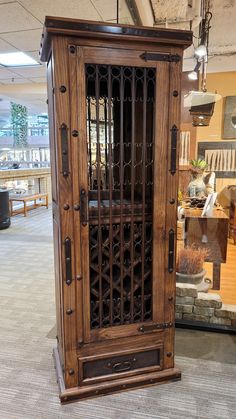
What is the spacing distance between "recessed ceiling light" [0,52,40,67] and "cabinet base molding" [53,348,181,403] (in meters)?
4.61

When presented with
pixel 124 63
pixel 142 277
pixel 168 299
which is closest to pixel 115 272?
pixel 142 277

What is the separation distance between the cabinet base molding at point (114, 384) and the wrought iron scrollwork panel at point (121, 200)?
358 mm

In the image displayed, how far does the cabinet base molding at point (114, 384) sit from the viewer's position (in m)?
1.78

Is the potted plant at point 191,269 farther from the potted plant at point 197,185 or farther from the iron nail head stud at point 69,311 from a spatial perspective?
the potted plant at point 197,185

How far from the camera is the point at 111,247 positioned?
70.3 inches

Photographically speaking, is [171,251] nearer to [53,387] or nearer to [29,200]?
[53,387]

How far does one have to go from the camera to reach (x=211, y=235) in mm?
3232

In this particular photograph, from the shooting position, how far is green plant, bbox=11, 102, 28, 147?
10.2m

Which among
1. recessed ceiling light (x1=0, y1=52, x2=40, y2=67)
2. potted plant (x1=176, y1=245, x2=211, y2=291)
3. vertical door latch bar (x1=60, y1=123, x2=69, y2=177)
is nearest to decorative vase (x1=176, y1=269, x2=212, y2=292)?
potted plant (x1=176, y1=245, x2=211, y2=291)

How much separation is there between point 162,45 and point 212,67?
169 inches

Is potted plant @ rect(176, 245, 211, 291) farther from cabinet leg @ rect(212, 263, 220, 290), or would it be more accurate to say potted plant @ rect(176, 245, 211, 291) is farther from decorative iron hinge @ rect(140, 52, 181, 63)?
decorative iron hinge @ rect(140, 52, 181, 63)

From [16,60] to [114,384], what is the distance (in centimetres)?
512

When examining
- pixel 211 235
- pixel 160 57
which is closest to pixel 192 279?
pixel 211 235

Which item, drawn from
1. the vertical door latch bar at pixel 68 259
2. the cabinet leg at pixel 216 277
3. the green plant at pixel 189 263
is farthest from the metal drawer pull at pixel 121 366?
the cabinet leg at pixel 216 277
